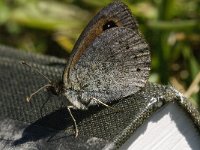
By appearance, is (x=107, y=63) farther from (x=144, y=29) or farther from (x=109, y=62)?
(x=144, y=29)

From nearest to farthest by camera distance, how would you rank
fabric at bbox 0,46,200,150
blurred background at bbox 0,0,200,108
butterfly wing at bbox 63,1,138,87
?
fabric at bbox 0,46,200,150
butterfly wing at bbox 63,1,138,87
blurred background at bbox 0,0,200,108

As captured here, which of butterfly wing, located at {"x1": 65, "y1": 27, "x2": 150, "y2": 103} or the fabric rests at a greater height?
butterfly wing, located at {"x1": 65, "y1": 27, "x2": 150, "y2": 103}

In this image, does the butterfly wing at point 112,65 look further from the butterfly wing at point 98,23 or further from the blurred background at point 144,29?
the blurred background at point 144,29

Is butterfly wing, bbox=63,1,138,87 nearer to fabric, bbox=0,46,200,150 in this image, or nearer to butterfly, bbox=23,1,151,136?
butterfly, bbox=23,1,151,136

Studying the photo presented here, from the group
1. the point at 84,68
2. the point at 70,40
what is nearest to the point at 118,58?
the point at 84,68

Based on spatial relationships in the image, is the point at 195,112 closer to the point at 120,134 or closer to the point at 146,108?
the point at 146,108

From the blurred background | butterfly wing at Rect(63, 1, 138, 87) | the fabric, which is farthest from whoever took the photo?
the blurred background

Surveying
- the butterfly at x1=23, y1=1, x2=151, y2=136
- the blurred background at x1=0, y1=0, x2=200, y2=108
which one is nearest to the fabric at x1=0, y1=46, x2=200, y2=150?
the butterfly at x1=23, y1=1, x2=151, y2=136
